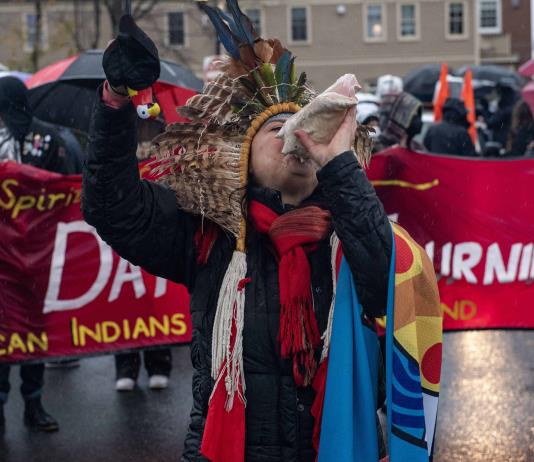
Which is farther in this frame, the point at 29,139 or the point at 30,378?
the point at 29,139

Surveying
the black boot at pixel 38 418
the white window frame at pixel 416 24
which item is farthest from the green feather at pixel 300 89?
the white window frame at pixel 416 24

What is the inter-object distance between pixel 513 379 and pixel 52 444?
3.21 m

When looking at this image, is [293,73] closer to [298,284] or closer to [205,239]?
[205,239]

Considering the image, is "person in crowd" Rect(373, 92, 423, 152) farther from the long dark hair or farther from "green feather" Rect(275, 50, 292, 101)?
"green feather" Rect(275, 50, 292, 101)

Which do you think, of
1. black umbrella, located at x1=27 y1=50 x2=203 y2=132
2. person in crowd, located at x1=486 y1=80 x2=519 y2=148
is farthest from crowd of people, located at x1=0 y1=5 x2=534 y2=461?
person in crowd, located at x1=486 y1=80 x2=519 y2=148

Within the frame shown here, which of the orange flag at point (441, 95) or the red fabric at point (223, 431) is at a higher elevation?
the orange flag at point (441, 95)

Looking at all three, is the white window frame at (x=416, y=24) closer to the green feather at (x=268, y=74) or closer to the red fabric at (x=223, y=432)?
the green feather at (x=268, y=74)

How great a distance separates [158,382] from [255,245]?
4543 millimetres

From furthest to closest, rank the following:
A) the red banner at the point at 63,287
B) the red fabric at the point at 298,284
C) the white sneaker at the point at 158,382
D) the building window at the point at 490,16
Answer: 1. the building window at the point at 490,16
2. the white sneaker at the point at 158,382
3. the red banner at the point at 63,287
4. the red fabric at the point at 298,284

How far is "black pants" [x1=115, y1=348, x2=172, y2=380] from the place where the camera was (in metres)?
7.21

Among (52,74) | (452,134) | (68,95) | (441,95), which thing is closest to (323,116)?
Result: (52,74)

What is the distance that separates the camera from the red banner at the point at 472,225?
6262mm

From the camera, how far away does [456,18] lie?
163 feet

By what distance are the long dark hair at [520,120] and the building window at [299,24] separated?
39.5m
